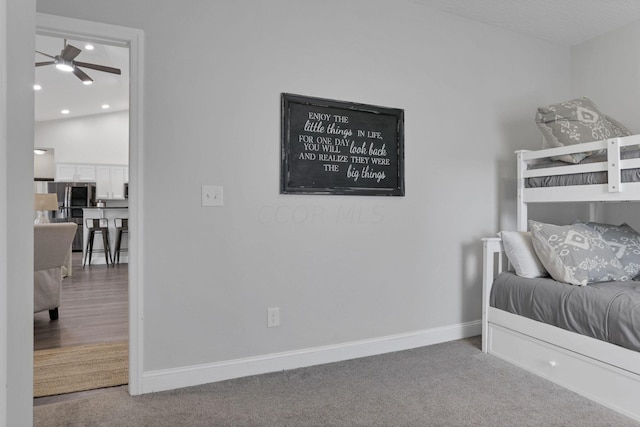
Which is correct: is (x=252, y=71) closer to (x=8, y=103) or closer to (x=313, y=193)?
(x=313, y=193)

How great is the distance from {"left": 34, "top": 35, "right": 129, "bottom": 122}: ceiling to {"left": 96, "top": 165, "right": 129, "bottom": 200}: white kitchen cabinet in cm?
146

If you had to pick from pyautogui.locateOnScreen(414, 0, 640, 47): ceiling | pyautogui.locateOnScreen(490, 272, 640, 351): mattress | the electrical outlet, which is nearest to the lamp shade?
the electrical outlet

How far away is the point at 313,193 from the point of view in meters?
2.50

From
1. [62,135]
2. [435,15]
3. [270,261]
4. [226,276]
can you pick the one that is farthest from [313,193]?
[62,135]

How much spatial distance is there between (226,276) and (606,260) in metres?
2.20

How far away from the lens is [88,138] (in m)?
10.3

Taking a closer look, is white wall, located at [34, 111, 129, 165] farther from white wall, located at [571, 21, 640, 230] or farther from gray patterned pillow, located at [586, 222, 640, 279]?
gray patterned pillow, located at [586, 222, 640, 279]

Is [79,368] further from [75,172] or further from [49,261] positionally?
[75,172]

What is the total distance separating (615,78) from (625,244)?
155 cm

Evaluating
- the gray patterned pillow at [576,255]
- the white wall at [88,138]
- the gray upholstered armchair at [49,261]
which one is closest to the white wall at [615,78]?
the gray patterned pillow at [576,255]

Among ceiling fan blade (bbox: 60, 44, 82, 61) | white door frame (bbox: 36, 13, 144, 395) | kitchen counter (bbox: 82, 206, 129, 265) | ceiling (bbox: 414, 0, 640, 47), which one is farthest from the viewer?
kitchen counter (bbox: 82, 206, 129, 265)

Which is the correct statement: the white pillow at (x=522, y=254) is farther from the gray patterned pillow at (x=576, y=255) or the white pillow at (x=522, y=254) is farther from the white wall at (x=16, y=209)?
the white wall at (x=16, y=209)

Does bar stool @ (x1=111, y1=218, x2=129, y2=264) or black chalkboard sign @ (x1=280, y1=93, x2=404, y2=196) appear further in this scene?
bar stool @ (x1=111, y1=218, x2=129, y2=264)

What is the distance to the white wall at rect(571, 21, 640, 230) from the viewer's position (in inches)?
122
